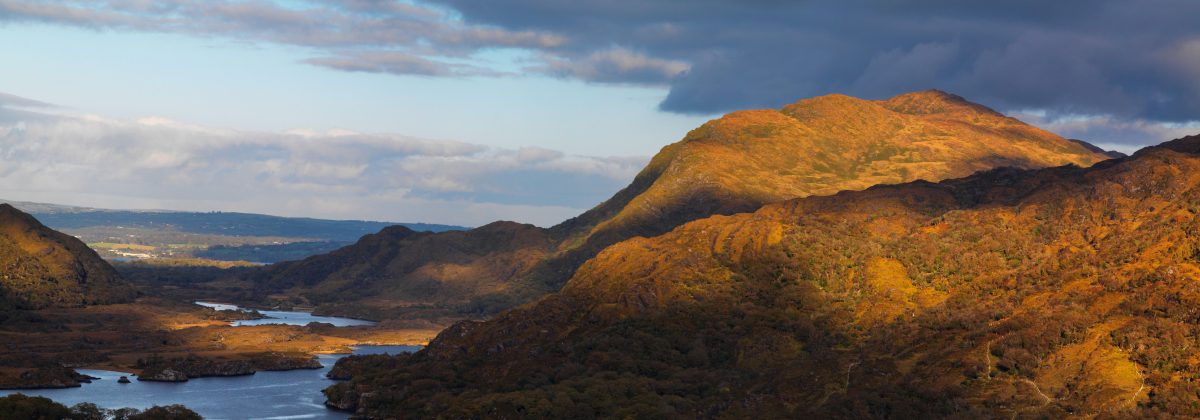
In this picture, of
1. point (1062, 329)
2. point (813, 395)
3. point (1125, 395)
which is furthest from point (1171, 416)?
point (813, 395)

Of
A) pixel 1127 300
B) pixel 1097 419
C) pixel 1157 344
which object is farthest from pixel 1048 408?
pixel 1127 300

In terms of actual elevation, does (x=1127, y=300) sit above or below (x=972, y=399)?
above

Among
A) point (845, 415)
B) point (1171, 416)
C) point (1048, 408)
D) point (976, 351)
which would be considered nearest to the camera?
point (1171, 416)

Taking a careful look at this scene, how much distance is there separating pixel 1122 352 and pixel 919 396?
1130 inches

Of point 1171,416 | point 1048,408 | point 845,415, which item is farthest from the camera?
point 845,415

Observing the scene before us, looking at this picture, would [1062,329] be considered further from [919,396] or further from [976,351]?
[919,396]

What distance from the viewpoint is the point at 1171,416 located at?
162 meters

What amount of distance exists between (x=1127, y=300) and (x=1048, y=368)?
24000 millimetres

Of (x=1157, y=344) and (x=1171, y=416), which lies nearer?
(x=1171, y=416)

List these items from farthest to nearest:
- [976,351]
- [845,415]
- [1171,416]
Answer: [976,351] < [845,415] < [1171,416]

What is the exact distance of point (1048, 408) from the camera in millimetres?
173250

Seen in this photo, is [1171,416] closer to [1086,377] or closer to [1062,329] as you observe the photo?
[1086,377]

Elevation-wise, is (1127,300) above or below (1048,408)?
above

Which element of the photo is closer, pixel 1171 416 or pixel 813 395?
pixel 1171 416
